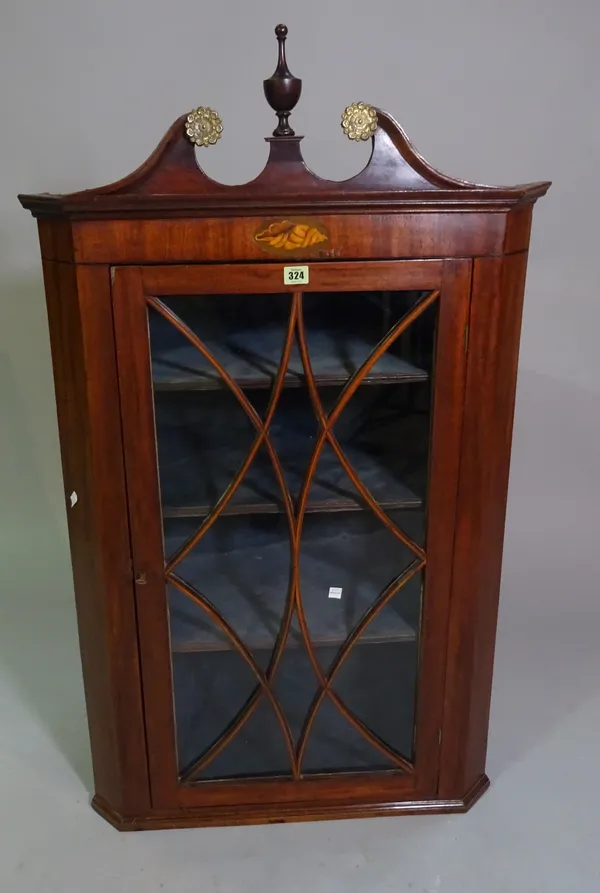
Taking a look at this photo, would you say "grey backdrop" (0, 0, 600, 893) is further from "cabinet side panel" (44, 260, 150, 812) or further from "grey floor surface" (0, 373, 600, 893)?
"cabinet side panel" (44, 260, 150, 812)

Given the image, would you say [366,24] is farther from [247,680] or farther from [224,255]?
[247,680]

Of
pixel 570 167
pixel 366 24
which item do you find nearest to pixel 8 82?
pixel 366 24

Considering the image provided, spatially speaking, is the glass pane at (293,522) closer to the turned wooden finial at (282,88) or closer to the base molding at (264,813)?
the base molding at (264,813)

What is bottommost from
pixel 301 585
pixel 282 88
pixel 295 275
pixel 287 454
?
pixel 301 585

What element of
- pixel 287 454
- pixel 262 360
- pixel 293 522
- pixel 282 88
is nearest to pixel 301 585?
pixel 293 522

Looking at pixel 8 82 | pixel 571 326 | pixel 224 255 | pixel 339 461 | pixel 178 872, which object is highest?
pixel 8 82

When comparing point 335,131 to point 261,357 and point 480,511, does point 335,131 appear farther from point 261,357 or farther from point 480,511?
point 480,511

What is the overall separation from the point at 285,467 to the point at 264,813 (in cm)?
61

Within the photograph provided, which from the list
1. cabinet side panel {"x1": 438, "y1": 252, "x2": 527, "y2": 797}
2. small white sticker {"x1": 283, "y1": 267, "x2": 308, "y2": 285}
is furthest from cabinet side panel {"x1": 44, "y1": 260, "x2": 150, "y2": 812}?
cabinet side panel {"x1": 438, "y1": 252, "x2": 527, "y2": 797}

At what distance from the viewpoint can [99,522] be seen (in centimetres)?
121

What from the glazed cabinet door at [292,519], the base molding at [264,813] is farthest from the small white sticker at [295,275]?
the base molding at [264,813]

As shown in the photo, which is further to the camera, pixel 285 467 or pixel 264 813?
pixel 264 813

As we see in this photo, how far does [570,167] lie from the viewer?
1787mm

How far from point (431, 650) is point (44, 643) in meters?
0.98
